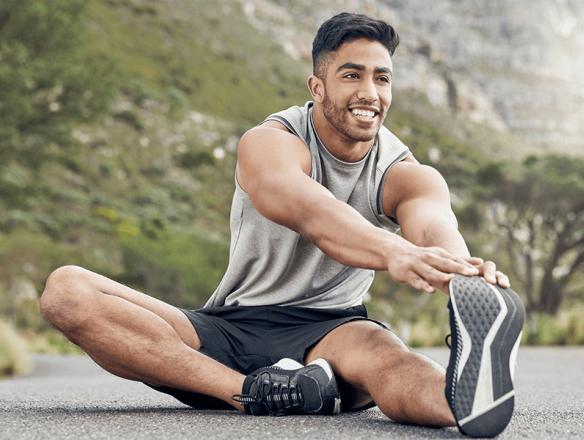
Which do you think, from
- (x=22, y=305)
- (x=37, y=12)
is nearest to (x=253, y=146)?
(x=37, y=12)

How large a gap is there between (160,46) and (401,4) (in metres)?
44.2

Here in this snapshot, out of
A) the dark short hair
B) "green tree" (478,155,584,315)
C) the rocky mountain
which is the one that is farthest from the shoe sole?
the rocky mountain

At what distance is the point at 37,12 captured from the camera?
11.9m

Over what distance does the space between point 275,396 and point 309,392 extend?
4.3 inches

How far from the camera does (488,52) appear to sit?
81312mm

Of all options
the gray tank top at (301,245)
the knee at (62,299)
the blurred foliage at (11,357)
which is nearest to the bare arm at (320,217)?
the gray tank top at (301,245)

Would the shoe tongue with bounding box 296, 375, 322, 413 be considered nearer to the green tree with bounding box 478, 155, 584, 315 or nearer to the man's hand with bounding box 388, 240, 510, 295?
the man's hand with bounding box 388, 240, 510, 295

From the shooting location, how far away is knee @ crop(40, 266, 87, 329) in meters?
1.97

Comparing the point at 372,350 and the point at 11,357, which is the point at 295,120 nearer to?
the point at 372,350

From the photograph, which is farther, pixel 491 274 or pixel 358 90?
pixel 358 90

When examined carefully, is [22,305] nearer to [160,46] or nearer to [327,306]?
[327,306]

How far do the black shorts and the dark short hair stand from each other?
0.99m

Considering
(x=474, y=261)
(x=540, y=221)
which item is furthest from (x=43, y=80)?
(x=540, y=221)

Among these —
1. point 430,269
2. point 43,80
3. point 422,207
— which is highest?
point 43,80
